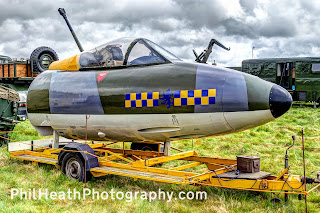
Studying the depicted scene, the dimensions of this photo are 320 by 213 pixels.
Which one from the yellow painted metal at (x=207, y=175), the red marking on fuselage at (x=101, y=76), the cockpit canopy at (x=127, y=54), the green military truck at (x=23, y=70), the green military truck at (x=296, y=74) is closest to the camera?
the yellow painted metal at (x=207, y=175)

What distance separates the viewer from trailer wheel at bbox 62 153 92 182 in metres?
6.76

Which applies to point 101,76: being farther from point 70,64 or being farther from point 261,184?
point 261,184

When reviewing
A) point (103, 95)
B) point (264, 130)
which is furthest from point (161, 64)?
point (264, 130)

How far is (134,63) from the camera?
675 centimetres

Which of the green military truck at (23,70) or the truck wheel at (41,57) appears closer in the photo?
the green military truck at (23,70)

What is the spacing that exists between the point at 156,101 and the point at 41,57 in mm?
13996

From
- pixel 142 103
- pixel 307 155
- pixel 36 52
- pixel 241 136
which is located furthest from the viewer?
pixel 36 52

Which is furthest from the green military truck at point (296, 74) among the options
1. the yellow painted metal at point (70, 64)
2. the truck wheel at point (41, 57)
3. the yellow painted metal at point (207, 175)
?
the yellow painted metal at point (70, 64)

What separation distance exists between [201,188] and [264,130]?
284 inches

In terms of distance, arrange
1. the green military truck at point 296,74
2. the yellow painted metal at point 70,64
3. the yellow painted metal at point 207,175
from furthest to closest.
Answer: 1. the green military truck at point 296,74
2. the yellow painted metal at point 70,64
3. the yellow painted metal at point 207,175

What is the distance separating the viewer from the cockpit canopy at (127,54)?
6637 mm

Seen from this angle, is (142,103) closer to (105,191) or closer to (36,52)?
(105,191)

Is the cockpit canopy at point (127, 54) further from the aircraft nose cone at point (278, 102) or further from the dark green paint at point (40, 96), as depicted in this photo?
the aircraft nose cone at point (278, 102)

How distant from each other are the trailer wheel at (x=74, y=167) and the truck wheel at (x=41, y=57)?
11848mm
